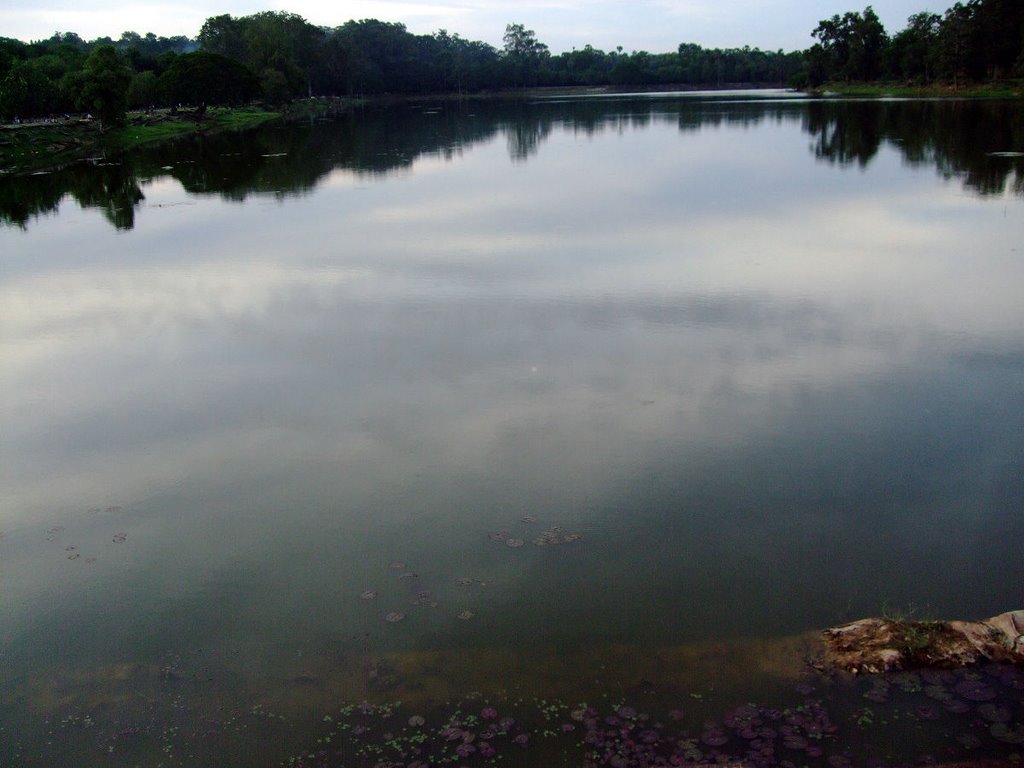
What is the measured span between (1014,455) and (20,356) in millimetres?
12407

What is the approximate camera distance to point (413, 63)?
125 metres

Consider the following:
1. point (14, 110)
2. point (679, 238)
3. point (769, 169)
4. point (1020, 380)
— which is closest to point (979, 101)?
point (769, 169)

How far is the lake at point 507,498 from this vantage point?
16.5 feet

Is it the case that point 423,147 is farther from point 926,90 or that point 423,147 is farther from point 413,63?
point 413,63

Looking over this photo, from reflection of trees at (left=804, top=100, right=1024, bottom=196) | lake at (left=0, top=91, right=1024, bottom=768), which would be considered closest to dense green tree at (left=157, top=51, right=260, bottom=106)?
reflection of trees at (left=804, top=100, right=1024, bottom=196)

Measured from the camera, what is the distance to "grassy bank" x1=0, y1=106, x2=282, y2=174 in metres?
39.8

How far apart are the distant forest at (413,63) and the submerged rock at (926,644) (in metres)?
53.5

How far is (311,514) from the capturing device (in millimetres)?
7289

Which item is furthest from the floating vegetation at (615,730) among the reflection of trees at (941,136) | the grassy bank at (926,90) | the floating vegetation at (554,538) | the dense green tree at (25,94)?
the grassy bank at (926,90)

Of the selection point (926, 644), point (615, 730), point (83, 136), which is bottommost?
point (615, 730)

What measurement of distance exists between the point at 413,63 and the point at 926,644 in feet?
432

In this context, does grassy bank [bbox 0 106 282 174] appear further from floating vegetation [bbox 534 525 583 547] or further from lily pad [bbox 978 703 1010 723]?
lily pad [bbox 978 703 1010 723]

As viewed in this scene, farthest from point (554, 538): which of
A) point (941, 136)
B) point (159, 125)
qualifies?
point (159, 125)

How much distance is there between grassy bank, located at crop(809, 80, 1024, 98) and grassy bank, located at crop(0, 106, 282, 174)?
2232 inches
